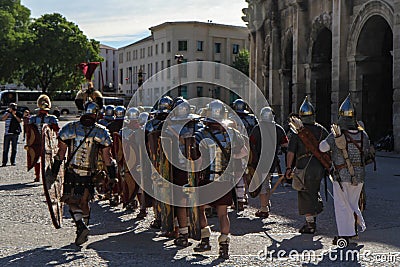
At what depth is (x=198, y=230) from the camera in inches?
306

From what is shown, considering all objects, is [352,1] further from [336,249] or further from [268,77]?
[336,249]

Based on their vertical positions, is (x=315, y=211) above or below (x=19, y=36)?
below

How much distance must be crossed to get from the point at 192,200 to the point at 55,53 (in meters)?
58.2

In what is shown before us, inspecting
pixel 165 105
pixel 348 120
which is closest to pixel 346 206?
pixel 348 120

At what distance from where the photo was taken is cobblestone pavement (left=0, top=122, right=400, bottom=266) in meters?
7.20

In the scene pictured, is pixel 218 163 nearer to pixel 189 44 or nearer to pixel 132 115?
pixel 132 115

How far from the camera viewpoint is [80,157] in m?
8.09

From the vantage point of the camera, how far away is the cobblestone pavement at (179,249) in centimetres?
720

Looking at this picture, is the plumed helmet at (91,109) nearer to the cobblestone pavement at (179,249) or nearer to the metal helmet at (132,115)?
the cobblestone pavement at (179,249)

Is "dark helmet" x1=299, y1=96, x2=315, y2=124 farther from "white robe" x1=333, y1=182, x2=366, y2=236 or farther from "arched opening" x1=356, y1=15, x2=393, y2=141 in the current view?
"arched opening" x1=356, y1=15, x2=393, y2=141

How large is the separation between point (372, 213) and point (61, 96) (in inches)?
2728

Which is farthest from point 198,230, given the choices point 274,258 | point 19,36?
point 19,36

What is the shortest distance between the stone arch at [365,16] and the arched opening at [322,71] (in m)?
4.37

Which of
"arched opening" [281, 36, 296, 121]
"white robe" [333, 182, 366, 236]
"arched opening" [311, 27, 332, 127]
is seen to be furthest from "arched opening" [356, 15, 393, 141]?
"white robe" [333, 182, 366, 236]
